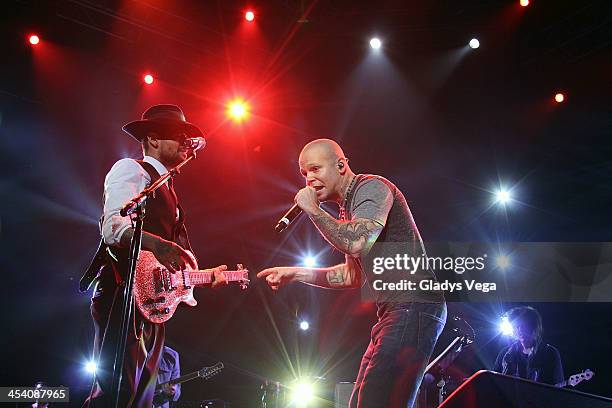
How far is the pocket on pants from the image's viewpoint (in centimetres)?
247

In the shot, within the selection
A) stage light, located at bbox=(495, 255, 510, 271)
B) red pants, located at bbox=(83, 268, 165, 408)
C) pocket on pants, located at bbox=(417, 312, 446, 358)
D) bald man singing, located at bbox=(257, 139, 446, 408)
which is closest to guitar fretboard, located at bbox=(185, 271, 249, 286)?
red pants, located at bbox=(83, 268, 165, 408)

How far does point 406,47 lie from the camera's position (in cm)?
759

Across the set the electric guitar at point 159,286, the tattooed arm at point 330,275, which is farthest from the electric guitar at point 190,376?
the tattooed arm at point 330,275

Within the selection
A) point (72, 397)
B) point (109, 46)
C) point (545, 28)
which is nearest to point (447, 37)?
point (545, 28)

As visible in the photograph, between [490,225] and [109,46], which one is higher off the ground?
[109,46]

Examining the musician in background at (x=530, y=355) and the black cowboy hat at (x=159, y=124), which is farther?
the musician in background at (x=530, y=355)

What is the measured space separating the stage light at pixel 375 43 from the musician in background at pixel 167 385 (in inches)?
182

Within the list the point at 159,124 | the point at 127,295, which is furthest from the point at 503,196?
the point at 127,295

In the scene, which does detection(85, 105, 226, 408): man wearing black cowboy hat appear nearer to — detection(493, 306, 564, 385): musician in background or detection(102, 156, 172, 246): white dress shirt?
detection(102, 156, 172, 246): white dress shirt

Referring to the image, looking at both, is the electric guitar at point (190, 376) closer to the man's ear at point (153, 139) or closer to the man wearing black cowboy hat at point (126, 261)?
the man wearing black cowboy hat at point (126, 261)

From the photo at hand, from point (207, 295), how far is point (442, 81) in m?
4.68

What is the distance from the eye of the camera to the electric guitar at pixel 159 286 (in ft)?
11.7

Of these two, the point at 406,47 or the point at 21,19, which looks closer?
the point at 21,19

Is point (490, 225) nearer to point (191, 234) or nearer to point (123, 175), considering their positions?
point (191, 234)
